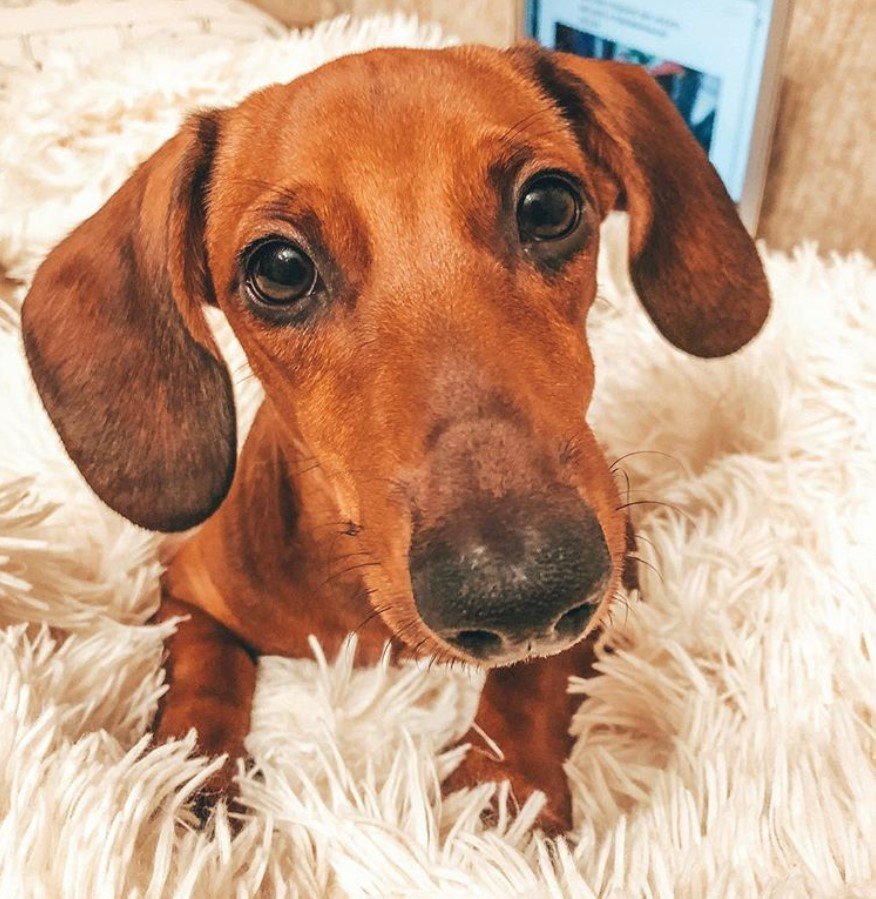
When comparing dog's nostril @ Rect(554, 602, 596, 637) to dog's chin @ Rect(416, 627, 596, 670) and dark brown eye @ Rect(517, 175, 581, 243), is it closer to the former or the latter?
dog's chin @ Rect(416, 627, 596, 670)

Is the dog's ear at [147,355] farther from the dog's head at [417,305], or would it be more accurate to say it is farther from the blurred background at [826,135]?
the blurred background at [826,135]

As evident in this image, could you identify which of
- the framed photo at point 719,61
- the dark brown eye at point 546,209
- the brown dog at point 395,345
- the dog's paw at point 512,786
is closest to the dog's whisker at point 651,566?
the brown dog at point 395,345

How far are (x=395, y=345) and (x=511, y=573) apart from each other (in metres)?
0.30

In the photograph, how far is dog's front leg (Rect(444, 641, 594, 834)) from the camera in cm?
101

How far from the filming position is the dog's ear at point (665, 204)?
3.55 ft

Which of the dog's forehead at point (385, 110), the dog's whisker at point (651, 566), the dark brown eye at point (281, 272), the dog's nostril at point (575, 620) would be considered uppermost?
the dog's forehead at point (385, 110)

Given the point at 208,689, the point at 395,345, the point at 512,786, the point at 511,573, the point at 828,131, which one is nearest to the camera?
the point at 511,573

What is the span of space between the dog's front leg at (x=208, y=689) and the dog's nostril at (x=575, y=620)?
1.63 feet

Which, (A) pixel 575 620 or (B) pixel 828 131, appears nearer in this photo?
(A) pixel 575 620

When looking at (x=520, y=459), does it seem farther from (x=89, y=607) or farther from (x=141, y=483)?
(x=89, y=607)

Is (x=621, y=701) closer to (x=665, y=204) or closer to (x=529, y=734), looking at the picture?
(x=529, y=734)

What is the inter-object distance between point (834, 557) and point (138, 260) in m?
0.88

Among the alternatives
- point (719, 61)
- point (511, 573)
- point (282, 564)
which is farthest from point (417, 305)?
point (719, 61)

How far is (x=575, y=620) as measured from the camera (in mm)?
685
